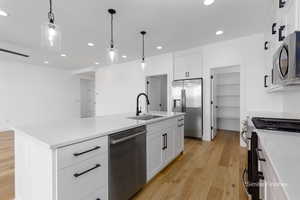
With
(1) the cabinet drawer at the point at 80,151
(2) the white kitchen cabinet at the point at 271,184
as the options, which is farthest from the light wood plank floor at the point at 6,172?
(2) the white kitchen cabinet at the point at 271,184

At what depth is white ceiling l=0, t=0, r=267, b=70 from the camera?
2.38 meters

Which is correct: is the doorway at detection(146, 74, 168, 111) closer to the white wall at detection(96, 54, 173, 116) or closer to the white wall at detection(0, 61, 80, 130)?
the white wall at detection(96, 54, 173, 116)

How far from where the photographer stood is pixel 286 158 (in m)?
0.72

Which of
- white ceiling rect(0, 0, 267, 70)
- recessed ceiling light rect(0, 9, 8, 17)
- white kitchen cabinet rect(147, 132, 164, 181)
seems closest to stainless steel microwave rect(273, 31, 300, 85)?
white kitchen cabinet rect(147, 132, 164, 181)

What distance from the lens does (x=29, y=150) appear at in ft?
4.15

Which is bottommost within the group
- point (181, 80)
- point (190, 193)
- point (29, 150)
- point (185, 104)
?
point (190, 193)

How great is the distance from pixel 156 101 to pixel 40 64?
18.0 ft

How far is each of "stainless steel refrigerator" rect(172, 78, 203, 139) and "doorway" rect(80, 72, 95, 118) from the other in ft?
19.2

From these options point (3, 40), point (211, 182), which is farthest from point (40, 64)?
point (211, 182)

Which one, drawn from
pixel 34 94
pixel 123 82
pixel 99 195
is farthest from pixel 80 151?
pixel 34 94

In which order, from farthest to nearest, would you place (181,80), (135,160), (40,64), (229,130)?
(40,64) < (229,130) < (181,80) < (135,160)

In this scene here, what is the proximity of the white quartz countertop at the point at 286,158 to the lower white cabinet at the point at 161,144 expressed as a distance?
136 cm

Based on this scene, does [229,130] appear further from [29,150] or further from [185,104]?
[29,150]

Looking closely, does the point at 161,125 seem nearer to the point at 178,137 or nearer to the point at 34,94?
the point at 178,137
